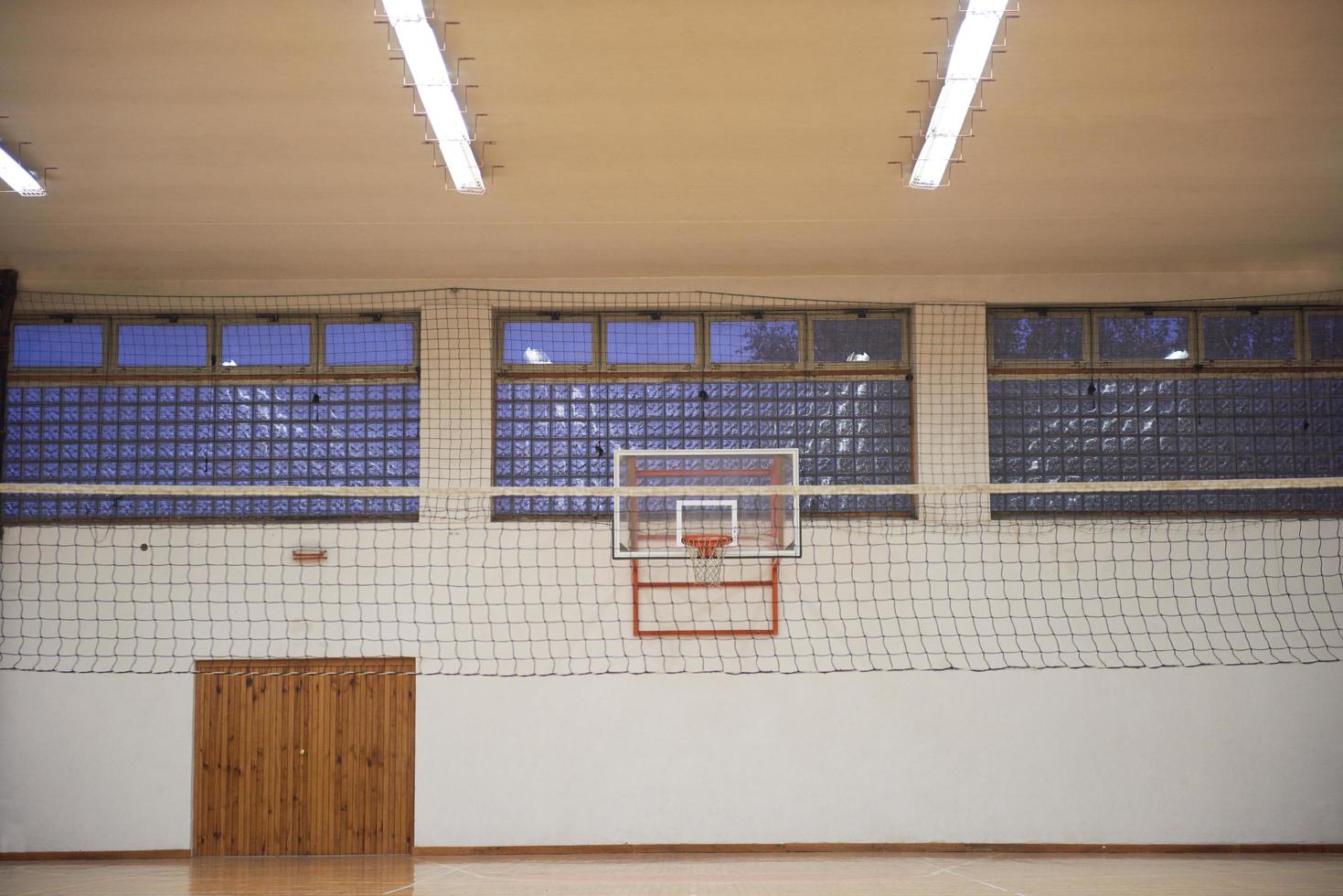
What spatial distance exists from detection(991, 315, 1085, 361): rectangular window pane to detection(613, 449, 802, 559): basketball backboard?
204 cm

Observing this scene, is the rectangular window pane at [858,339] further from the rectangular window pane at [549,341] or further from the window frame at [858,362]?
the rectangular window pane at [549,341]

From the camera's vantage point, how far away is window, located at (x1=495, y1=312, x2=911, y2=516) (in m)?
8.17

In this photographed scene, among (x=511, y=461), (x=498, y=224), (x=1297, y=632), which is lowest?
(x=1297, y=632)

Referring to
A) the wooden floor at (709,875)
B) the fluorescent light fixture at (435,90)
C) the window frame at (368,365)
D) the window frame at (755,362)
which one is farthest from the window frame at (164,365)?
the window frame at (755,362)

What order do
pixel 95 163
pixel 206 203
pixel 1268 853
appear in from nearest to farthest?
1. pixel 95 163
2. pixel 206 203
3. pixel 1268 853

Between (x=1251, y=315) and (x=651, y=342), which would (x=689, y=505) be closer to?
(x=651, y=342)

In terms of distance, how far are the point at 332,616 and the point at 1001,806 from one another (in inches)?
195

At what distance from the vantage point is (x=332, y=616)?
309 inches

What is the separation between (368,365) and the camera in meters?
8.20

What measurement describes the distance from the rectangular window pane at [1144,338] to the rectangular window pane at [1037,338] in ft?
0.60

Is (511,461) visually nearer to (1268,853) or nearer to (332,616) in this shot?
(332,616)

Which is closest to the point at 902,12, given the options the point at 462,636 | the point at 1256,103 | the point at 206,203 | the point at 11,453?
the point at 1256,103

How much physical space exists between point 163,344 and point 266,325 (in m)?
0.78

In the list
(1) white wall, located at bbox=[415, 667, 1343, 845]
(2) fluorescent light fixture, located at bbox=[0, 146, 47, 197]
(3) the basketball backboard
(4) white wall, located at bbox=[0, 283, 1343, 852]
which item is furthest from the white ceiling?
(1) white wall, located at bbox=[415, 667, 1343, 845]
